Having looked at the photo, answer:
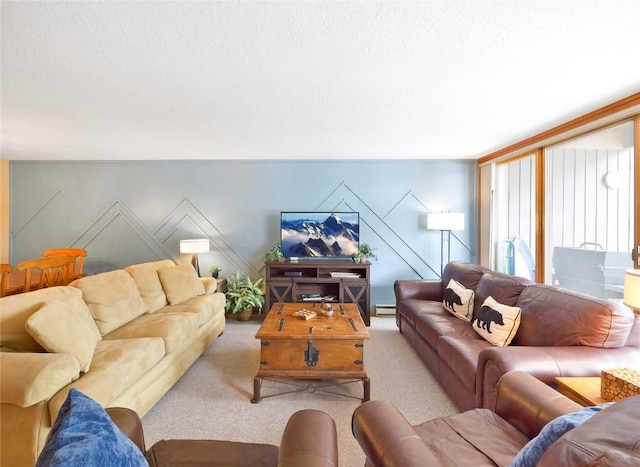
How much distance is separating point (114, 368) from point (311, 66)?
224cm

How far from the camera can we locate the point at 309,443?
940 mm

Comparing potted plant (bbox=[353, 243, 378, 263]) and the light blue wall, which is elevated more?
the light blue wall

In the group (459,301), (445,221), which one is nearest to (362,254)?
(445,221)

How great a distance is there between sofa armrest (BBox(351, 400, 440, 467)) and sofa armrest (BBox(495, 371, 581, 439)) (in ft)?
1.87

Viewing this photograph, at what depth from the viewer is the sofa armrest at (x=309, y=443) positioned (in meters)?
0.88

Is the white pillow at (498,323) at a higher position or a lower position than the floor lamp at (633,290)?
lower

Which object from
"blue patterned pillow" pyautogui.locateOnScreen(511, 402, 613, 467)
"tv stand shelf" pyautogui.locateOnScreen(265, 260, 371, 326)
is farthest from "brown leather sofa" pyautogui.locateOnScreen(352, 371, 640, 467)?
"tv stand shelf" pyautogui.locateOnScreen(265, 260, 371, 326)

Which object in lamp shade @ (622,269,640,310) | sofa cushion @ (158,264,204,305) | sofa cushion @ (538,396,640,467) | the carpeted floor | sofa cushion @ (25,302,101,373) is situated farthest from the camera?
sofa cushion @ (158,264,204,305)

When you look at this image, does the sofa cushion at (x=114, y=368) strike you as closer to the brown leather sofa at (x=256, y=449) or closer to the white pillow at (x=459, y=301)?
the brown leather sofa at (x=256, y=449)

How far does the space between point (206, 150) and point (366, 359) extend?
10.7 feet

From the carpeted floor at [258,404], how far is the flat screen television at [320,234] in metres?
1.63

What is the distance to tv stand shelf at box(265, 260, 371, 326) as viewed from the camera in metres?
3.91

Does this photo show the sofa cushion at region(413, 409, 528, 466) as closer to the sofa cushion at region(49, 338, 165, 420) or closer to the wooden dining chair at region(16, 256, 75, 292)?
the sofa cushion at region(49, 338, 165, 420)

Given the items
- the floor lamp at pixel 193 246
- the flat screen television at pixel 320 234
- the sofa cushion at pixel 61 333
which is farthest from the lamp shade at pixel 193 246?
the sofa cushion at pixel 61 333
